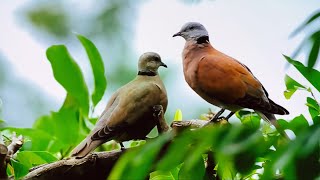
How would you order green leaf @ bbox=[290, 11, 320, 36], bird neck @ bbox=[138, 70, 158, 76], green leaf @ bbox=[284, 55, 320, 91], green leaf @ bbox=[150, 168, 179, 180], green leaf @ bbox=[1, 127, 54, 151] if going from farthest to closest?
green leaf @ bbox=[1, 127, 54, 151] → bird neck @ bbox=[138, 70, 158, 76] → green leaf @ bbox=[150, 168, 179, 180] → green leaf @ bbox=[284, 55, 320, 91] → green leaf @ bbox=[290, 11, 320, 36]

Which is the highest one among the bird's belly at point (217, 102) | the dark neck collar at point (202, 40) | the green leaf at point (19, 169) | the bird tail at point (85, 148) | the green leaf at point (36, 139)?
the dark neck collar at point (202, 40)

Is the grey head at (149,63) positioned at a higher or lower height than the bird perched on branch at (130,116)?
higher

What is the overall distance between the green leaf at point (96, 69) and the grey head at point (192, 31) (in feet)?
0.81

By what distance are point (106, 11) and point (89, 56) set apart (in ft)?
8.69

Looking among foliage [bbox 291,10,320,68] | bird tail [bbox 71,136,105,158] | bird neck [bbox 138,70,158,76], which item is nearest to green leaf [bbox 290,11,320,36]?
foliage [bbox 291,10,320,68]

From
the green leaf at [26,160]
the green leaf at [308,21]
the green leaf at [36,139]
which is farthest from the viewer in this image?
the green leaf at [36,139]

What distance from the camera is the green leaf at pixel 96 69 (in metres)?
1.81

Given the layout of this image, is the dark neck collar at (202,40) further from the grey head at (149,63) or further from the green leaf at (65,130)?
the green leaf at (65,130)

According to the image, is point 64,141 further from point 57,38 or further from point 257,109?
point 57,38

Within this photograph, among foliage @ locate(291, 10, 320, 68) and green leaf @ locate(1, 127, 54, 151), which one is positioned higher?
foliage @ locate(291, 10, 320, 68)

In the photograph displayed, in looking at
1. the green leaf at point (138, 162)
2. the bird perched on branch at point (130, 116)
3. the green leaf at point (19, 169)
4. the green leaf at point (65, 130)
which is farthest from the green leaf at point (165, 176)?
the green leaf at point (138, 162)

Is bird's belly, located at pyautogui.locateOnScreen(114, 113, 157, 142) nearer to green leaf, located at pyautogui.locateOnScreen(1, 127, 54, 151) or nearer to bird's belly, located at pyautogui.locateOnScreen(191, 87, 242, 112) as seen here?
bird's belly, located at pyautogui.locateOnScreen(191, 87, 242, 112)

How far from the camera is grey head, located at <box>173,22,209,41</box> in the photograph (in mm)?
1792

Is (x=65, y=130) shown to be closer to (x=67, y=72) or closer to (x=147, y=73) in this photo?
(x=67, y=72)
